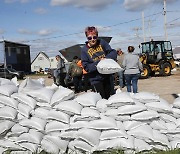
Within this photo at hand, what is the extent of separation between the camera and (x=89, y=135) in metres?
3.96

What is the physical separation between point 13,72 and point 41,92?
1082 inches

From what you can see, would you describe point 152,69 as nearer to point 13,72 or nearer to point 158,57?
point 158,57

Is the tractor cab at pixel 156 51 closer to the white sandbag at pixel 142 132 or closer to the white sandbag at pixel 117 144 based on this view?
the white sandbag at pixel 142 132

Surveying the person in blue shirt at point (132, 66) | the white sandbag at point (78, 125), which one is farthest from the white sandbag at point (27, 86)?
the person in blue shirt at point (132, 66)

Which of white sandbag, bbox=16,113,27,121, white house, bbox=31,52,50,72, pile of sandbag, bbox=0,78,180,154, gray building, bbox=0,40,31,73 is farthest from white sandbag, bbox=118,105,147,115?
white house, bbox=31,52,50,72

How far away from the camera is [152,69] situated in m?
19.9

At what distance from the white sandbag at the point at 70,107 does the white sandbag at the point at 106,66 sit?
1.97 ft

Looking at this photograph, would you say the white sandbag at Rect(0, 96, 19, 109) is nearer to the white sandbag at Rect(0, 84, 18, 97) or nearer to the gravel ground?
the white sandbag at Rect(0, 84, 18, 97)

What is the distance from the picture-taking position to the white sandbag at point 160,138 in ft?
13.0

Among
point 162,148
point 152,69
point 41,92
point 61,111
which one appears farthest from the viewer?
point 152,69

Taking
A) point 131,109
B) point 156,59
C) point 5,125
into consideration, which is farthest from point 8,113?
point 156,59

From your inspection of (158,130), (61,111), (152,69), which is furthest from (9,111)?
(152,69)

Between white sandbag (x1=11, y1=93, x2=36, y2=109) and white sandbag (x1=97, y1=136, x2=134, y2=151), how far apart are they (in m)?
1.12

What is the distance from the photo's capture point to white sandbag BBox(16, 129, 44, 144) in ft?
13.8
